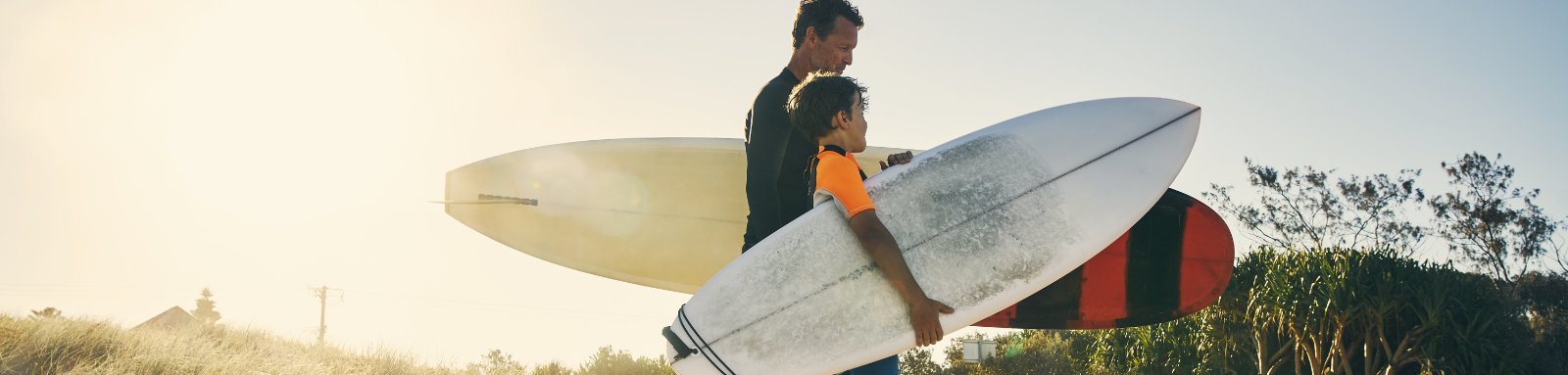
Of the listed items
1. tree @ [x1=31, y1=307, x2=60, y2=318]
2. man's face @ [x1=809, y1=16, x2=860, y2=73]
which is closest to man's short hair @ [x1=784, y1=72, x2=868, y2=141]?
man's face @ [x1=809, y1=16, x2=860, y2=73]

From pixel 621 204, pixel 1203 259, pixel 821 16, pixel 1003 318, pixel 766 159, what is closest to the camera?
pixel 766 159

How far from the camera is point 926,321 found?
173cm

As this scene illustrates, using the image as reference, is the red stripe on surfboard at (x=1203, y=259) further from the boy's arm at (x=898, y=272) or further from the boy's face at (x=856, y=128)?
the boy's face at (x=856, y=128)

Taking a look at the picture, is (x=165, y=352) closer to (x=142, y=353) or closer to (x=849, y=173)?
(x=142, y=353)

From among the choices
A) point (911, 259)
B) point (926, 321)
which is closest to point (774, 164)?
point (911, 259)

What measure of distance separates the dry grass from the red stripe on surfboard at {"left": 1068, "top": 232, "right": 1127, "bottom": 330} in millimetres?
4298

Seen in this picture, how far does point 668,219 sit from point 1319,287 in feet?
24.8

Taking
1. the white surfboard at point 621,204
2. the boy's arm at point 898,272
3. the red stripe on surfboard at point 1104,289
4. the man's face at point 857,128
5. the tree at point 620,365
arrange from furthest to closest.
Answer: the tree at point 620,365, the white surfboard at point 621,204, the red stripe on surfboard at point 1104,289, the man's face at point 857,128, the boy's arm at point 898,272

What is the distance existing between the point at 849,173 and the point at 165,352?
4.69 m

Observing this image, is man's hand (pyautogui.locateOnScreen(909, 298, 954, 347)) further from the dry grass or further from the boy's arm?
the dry grass

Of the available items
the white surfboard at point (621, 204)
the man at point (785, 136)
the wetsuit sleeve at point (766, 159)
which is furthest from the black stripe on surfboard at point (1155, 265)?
the white surfboard at point (621, 204)

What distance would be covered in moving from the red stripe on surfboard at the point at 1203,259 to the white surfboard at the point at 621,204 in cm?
198

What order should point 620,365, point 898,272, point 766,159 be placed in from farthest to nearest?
1. point 620,365
2. point 766,159
3. point 898,272

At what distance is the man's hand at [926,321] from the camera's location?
1.72 metres
